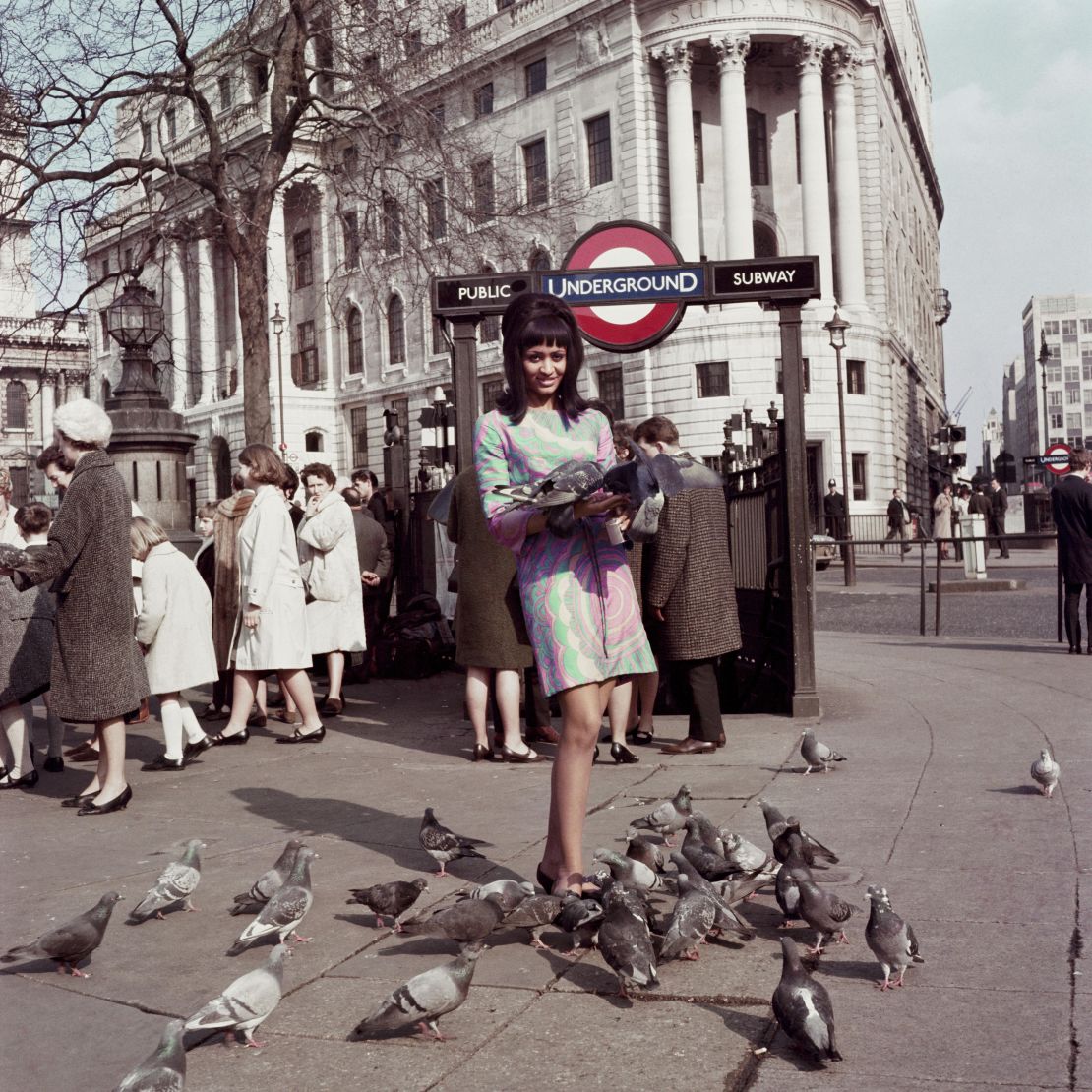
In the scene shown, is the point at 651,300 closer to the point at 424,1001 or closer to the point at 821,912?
the point at 821,912

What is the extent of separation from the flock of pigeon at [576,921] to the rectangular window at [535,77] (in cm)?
4473

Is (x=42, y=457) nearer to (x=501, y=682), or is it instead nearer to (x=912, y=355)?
(x=501, y=682)

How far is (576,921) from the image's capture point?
3801 mm

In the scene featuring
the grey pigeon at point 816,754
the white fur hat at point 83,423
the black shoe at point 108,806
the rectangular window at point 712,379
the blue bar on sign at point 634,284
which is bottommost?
the black shoe at point 108,806

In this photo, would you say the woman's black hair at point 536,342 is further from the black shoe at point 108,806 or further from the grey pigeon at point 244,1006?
the black shoe at point 108,806

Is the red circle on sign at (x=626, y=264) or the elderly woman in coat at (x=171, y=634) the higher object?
the red circle on sign at (x=626, y=264)

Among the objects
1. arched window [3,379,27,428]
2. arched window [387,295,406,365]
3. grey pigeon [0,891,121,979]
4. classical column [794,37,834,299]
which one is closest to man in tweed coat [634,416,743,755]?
grey pigeon [0,891,121,979]

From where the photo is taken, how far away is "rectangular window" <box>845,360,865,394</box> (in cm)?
4453

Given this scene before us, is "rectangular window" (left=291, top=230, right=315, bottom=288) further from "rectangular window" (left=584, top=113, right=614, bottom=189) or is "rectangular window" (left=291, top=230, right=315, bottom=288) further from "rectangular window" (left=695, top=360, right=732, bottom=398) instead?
"rectangular window" (left=695, top=360, right=732, bottom=398)

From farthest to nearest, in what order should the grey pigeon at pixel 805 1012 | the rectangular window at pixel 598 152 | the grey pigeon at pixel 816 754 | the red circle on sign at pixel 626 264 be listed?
the rectangular window at pixel 598 152, the red circle on sign at pixel 626 264, the grey pigeon at pixel 816 754, the grey pigeon at pixel 805 1012

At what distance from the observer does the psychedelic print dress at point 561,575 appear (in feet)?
13.7

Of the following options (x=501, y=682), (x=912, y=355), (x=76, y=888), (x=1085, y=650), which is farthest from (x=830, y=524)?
(x=76, y=888)

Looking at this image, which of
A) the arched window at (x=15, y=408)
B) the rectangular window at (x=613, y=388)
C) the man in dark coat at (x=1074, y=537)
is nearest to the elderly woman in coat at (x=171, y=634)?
Result: the man in dark coat at (x=1074, y=537)

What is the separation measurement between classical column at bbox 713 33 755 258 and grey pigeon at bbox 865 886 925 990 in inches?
1601
